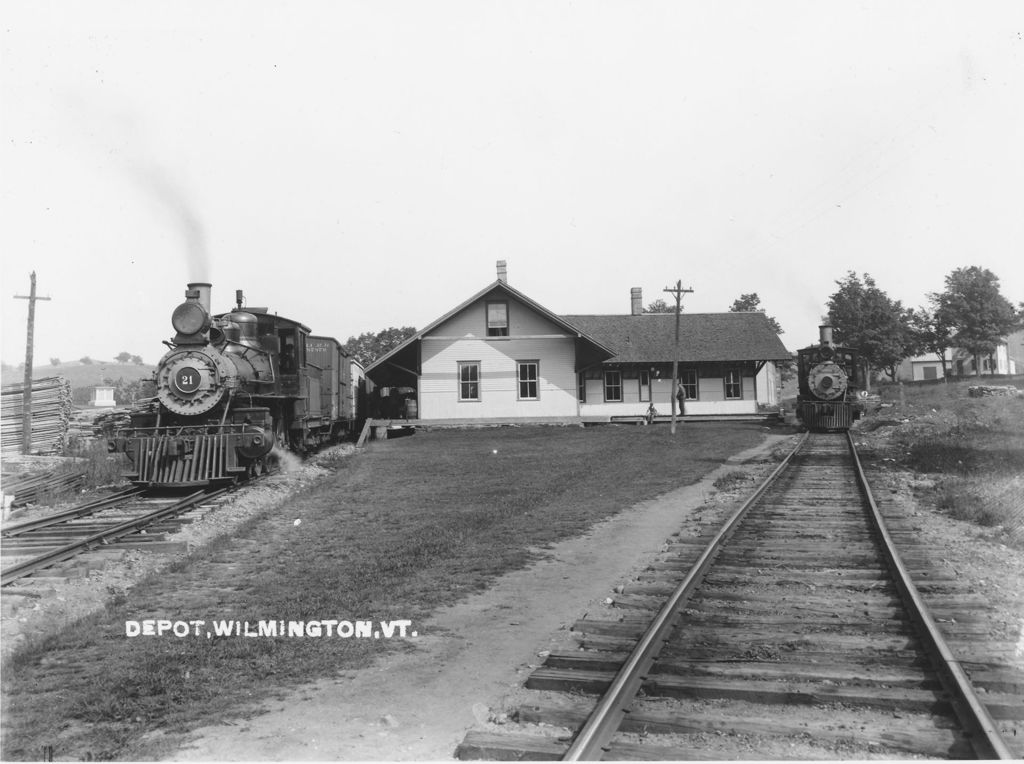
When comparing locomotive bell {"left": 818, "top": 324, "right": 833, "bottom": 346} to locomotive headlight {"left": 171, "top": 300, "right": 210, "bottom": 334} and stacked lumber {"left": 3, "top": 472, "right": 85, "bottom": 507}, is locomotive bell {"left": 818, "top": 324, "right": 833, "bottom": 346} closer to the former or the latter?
locomotive headlight {"left": 171, "top": 300, "right": 210, "bottom": 334}

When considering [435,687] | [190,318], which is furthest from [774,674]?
[190,318]

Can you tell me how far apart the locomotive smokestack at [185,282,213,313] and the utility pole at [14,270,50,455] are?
1240cm

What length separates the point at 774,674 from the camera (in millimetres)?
4801

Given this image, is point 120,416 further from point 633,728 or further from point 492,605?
point 633,728

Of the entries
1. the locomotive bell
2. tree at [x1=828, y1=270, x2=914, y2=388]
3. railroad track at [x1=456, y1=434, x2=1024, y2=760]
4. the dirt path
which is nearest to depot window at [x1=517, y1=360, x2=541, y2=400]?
the locomotive bell

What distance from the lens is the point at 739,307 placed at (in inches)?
3664

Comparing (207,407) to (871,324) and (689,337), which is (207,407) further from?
(871,324)

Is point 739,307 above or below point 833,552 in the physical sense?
above

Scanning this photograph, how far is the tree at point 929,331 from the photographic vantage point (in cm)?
5711

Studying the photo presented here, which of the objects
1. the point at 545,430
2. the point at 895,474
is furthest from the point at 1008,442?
the point at 545,430

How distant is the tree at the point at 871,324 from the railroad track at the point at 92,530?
1987 inches

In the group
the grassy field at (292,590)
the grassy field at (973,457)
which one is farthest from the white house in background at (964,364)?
the grassy field at (292,590)

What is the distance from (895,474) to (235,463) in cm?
1271

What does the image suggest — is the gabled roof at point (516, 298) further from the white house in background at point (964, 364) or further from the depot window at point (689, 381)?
the white house in background at point (964, 364)
